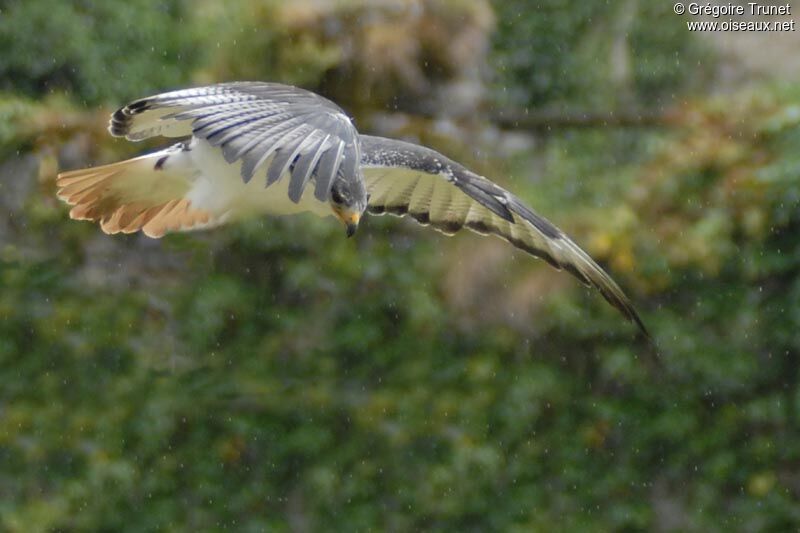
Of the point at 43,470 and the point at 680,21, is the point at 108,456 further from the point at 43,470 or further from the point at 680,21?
the point at 680,21

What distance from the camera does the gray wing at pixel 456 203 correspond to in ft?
14.1

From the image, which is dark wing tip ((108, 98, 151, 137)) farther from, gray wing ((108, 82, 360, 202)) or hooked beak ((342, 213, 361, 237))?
hooked beak ((342, 213, 361, 237))

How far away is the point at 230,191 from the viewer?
436cm

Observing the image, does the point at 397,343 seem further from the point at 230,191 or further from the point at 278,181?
the point at 278,181

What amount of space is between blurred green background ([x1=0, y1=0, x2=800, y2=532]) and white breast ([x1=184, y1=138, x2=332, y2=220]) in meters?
2.01

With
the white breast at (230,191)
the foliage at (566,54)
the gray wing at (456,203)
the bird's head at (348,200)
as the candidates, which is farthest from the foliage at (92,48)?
the bird's head at (348,200)

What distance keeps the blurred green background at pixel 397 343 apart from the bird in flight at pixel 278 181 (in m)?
1.66

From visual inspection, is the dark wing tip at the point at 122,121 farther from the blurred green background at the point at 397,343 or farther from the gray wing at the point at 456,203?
the blurred green background at the point at 397,343

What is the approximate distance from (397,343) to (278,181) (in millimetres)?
2996

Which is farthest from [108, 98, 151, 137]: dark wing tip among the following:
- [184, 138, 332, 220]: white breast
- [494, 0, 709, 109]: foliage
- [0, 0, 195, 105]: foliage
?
[494, 0, 709, 109]: foliage

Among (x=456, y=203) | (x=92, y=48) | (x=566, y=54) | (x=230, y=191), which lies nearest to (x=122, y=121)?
(x=230, y=191)

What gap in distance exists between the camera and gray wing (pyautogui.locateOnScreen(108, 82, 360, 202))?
3.18 metres

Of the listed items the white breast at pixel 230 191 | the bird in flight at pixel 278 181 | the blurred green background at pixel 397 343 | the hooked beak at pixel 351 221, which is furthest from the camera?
the blurred green background at pixel 397 343

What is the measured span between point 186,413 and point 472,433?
1.32 metres
